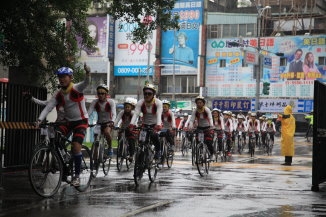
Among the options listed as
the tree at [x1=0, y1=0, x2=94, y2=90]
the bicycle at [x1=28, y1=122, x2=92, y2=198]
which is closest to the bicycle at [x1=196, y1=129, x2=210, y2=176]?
the tree at [x1=0, y1=0, x2=94, y2=90]

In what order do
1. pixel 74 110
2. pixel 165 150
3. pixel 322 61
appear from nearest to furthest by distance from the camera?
1. pixel 74 110
2. pixel 165 150
3. pixel 322 61

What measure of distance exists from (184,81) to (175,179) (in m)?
56.0

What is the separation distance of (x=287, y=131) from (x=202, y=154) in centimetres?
607

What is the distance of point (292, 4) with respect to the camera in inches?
2616

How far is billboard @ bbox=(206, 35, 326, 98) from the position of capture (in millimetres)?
61781

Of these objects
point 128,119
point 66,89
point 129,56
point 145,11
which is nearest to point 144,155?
point 66,89

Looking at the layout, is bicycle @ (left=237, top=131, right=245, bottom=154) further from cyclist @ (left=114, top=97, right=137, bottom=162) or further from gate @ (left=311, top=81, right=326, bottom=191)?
gate @ (left=311, top=81, right=326, bottom=191)

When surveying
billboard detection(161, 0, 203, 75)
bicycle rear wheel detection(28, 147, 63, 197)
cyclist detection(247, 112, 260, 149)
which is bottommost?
bicycle rear wheel detection(28, 147, 63, 197)

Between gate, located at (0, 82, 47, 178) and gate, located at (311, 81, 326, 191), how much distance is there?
628 cm

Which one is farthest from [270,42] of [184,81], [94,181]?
[94,181]

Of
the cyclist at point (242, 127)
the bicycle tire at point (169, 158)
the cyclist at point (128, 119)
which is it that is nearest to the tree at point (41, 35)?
the cyclist at point (128, 119)

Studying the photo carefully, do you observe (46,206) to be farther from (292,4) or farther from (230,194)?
(292,4)

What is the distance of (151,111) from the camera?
1395 centimetres

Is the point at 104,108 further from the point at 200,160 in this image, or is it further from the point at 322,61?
the point at 322,61
